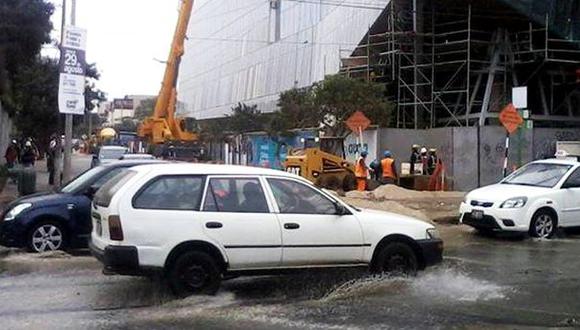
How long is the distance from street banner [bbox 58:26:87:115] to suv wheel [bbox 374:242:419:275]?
1159cm

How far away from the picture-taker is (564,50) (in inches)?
1496

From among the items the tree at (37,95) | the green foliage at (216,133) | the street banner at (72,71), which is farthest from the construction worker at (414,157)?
the green foliage at (216,133)

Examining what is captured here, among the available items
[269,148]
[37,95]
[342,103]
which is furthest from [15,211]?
[269,148]

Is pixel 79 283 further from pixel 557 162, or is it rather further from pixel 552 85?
pixel 552 85

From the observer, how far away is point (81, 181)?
12000mm

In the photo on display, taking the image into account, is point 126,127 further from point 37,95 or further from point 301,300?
point 301,300

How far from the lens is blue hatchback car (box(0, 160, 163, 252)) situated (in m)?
11.3

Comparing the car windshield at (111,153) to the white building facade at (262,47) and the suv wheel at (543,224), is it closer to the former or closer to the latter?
the white building facade at (262,47)

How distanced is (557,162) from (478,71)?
81.7 feet

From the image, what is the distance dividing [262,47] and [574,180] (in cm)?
5805

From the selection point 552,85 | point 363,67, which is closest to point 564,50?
point 552,85

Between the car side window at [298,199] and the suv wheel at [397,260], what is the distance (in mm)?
888

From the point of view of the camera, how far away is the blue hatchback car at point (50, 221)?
11.3 meters

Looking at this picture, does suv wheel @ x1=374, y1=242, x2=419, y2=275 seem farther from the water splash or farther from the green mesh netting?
the green mesh netting
